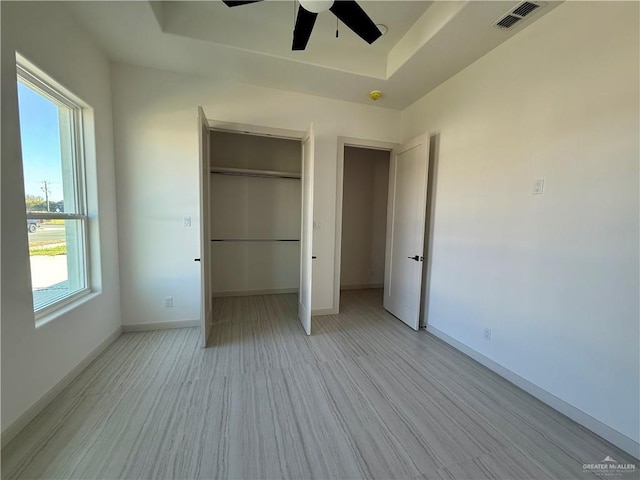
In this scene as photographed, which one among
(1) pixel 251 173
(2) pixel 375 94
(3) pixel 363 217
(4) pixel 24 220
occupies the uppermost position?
(2) pixel 375 94

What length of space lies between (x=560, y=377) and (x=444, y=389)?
79 cm

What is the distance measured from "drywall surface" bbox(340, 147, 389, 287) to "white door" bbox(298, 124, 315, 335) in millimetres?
1783

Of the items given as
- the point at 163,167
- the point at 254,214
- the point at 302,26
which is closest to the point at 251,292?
the point at 254,214

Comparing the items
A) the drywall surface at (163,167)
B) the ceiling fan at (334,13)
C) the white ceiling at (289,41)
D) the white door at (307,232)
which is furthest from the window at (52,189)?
the white door at (307,232)

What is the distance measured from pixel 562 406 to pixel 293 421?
192 centimetres

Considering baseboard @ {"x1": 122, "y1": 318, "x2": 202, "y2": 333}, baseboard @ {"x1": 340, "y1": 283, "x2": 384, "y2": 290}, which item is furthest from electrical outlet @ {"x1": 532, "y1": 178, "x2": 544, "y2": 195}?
baseboard @ {"x1": 122, "y1": 318, "x2": 202, "y2": 333}

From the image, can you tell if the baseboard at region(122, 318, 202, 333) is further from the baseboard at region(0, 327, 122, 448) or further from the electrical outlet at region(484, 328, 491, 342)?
the electrical outlet at region(484, 328, 491, 342)

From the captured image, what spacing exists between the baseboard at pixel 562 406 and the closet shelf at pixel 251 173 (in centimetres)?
336

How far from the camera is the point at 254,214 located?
4.20 m

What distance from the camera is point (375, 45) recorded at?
8.36 feet

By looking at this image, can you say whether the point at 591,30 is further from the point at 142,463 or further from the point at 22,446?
the point at 22,446

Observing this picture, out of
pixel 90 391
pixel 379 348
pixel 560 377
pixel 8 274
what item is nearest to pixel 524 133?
pixel 560 377

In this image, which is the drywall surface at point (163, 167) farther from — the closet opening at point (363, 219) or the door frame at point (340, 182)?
the closet opening at point (363, 219)

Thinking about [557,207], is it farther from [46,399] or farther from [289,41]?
[46,399]
